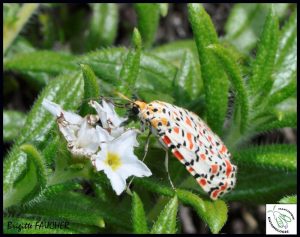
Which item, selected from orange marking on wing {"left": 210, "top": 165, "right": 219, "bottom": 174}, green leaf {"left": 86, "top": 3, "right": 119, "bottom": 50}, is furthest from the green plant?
green leaf {"left": 86, "top": 3, "right": 119, "bottom": 50}

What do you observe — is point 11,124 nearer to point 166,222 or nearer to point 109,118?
point 109,118

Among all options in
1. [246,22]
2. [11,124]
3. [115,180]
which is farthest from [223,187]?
[246,22]

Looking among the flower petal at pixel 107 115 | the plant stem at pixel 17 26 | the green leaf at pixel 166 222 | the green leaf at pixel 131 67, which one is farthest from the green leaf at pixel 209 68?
the plant stem at pixel 17 26

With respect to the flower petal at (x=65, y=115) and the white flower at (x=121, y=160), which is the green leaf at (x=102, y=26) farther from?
the white flower at (x=121, y=160)

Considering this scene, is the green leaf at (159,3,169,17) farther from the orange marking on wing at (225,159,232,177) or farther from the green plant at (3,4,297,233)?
the orange marking on wing at (225,159,232,177)

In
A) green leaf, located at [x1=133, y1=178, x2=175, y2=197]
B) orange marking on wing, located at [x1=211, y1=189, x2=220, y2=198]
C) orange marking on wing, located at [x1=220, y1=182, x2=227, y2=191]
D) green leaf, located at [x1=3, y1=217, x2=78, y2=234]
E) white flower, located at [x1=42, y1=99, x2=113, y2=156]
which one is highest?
white flower, located at [x1=42, y1=99, x2=113, y2=156]
